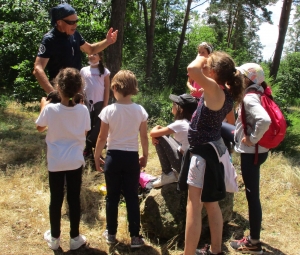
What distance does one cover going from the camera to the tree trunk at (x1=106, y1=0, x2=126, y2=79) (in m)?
7.02

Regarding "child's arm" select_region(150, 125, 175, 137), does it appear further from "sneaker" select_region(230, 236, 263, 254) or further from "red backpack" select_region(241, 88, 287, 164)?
"sneaker" select_region(230, 236, 263, 254)

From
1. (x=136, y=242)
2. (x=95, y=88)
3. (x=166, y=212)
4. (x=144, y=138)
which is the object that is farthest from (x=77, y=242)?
(x=95, y=88)

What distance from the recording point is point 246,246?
3184mm

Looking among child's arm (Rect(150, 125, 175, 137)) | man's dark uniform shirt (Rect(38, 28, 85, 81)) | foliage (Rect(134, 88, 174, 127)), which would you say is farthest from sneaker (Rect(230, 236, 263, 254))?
foliage (Rect(134, 88, 174, 127))

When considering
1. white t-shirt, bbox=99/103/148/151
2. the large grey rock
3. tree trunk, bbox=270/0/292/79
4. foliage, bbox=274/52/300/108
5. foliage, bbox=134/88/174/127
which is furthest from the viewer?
foliage, bbox=274/52/300/108

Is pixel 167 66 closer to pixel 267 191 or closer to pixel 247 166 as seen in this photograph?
pixel 267 191

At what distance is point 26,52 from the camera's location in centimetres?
1045

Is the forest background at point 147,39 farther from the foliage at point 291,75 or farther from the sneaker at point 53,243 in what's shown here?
the sneaker at point 53,243

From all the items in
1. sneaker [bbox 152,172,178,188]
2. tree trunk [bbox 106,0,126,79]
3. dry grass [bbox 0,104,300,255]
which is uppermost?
tree trunk [bbox 106,0,126,79]

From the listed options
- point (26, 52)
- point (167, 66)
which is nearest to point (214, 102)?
point (26, 52)

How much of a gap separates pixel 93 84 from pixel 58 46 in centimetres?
102

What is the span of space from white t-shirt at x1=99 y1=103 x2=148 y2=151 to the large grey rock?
0.68 meters

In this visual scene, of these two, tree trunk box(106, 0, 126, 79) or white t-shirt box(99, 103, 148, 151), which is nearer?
white t-shirt box(99, 103, 148, 151)

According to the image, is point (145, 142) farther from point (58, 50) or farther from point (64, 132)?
point (58, 50)
